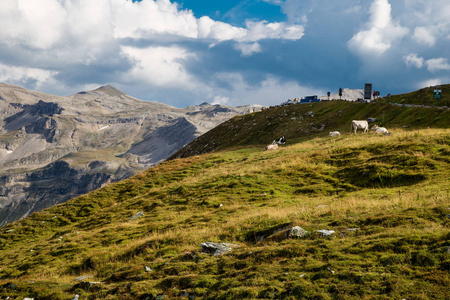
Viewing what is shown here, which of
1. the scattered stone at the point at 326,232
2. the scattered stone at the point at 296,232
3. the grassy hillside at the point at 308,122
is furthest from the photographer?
the grassy hillside at the point at 308,122

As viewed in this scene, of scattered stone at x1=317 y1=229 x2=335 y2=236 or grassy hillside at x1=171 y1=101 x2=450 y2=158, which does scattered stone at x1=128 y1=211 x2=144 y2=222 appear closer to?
scattered stone at x1=317 y1=229 x2=335 y2=236

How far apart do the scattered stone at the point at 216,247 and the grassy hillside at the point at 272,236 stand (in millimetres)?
461

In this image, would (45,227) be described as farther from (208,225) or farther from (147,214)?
(208,225)

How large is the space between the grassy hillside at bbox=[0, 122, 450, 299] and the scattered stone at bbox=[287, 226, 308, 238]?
0.28 m

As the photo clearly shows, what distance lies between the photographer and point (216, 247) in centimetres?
1653

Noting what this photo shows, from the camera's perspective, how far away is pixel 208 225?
72.8ft

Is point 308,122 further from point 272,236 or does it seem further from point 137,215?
point 272,236

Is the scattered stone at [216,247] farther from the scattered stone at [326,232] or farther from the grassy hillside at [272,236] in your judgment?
the scattered stone at [326,232]

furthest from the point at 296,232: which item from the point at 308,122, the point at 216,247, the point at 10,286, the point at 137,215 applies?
the point at 308,122

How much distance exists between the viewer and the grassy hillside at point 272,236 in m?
11.4

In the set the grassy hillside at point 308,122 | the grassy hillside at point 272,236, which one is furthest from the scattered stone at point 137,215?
the grassy hillside at point 308,122

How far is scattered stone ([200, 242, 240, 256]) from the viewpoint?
16.1m

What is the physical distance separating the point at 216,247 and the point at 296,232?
4.04 meters

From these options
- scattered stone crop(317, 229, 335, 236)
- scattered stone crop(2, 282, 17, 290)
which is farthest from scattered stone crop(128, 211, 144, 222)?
scattered stone crop(317, 229, 335, 236)
